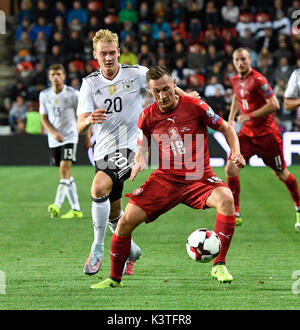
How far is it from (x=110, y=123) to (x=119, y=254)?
57.2 inches

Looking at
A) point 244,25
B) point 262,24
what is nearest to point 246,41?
point 244,25

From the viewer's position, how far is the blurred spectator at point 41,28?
22797 mm

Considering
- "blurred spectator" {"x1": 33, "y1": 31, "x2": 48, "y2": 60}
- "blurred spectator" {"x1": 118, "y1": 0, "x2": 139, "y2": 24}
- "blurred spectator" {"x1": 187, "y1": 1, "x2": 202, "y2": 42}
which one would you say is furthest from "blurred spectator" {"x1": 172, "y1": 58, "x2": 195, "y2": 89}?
"blurred spectator" {"x1": 33, "y1": 31, "x2": 48, "y2": 60}

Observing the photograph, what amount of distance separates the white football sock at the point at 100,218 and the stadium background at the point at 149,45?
1210 cm

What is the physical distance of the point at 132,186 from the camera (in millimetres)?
14367

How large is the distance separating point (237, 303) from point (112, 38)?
8.87ft

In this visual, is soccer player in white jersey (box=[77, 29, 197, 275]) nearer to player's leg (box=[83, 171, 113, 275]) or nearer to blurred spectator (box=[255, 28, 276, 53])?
player's leg (box=[83, 171, 113, 275])

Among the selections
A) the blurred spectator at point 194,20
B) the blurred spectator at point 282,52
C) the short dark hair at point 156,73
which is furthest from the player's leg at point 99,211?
the blurred spectator at point 194,20

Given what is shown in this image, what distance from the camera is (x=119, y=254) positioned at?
20.3 feet

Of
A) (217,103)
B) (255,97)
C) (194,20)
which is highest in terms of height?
(255,97)

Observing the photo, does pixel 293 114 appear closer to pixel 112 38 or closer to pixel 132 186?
pixel 132 186

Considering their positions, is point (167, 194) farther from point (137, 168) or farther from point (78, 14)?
point (78, 14)

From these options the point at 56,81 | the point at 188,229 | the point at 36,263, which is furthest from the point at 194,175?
the point at 56,81

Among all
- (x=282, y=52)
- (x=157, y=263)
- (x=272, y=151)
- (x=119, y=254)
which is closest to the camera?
(x=119, y=254)
